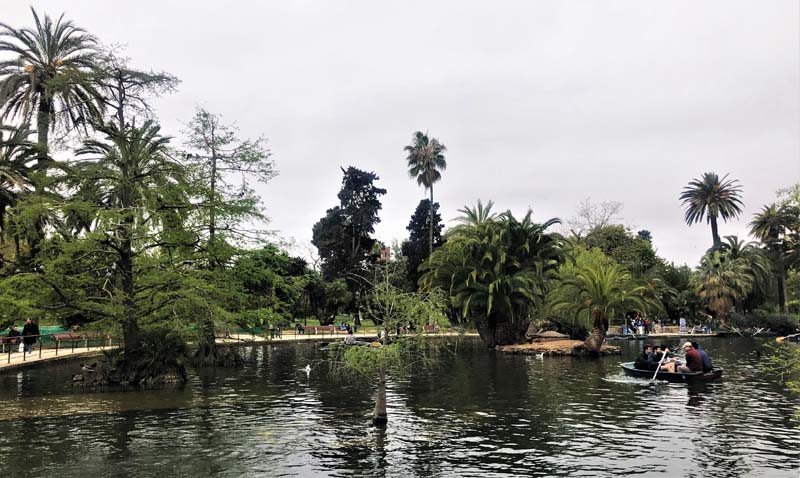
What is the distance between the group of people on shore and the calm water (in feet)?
4.75

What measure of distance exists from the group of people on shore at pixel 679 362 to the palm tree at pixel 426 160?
199 ft

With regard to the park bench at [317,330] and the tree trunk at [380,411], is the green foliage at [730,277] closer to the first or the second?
the park bench at [317,330]

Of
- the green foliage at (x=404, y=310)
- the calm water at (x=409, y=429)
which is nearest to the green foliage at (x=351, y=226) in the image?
the calm water at (x=409, y=429)

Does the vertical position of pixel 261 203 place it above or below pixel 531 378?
above

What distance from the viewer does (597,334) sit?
4525cm

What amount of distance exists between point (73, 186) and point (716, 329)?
70630 mm

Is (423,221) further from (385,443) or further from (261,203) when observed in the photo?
(385,443)

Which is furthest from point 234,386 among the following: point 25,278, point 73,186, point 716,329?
point 716,329

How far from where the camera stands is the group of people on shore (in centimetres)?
2927

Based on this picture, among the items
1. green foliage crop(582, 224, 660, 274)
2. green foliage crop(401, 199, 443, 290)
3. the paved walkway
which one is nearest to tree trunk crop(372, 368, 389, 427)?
the paved walkway

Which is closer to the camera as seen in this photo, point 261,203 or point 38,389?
point 38,389

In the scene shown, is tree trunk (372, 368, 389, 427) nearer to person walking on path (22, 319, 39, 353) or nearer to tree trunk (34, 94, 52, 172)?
person walking on path (22, 319, 39, 353)

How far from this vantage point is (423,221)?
94188 mm

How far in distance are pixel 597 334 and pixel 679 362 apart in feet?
46.0
